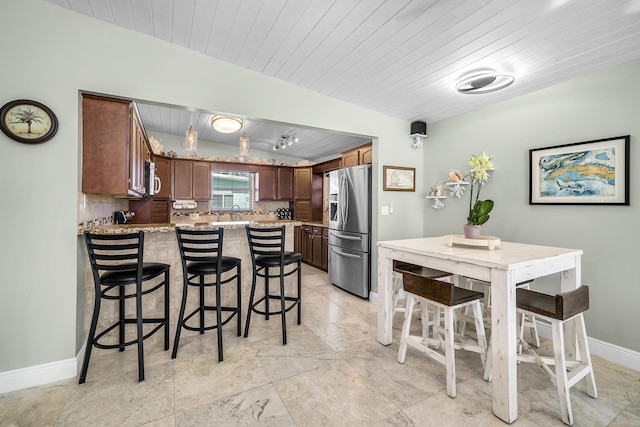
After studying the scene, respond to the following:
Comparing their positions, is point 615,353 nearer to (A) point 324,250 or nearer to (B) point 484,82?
(B) point 484,82

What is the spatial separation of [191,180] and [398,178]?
4.05m

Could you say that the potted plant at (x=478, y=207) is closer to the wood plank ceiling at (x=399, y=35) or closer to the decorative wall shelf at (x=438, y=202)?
the wood plank ceiling at (x=399, y=35)

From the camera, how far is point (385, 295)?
2492 mm

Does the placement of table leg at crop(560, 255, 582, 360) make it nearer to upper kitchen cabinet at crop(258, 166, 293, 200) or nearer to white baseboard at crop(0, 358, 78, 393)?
white baseboard at crop(0, 358, 78, 393)

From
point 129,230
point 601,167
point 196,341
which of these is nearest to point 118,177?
point 129,230

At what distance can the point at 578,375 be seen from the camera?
170 cm

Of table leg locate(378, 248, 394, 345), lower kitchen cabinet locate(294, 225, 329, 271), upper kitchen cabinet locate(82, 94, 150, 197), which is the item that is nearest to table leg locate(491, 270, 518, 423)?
table leg locate(378, 248, 394, 345)

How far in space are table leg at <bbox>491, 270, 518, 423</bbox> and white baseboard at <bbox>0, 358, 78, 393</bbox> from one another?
2.92 meters

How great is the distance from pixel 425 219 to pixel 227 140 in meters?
4.24

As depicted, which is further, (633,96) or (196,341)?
(196,341)

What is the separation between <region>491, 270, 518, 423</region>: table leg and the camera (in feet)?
5.23

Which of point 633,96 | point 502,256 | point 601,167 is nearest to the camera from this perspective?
point 502,256

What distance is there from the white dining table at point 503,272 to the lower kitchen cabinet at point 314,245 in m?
3.07

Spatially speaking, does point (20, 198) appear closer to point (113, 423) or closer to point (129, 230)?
point (129, 230)
